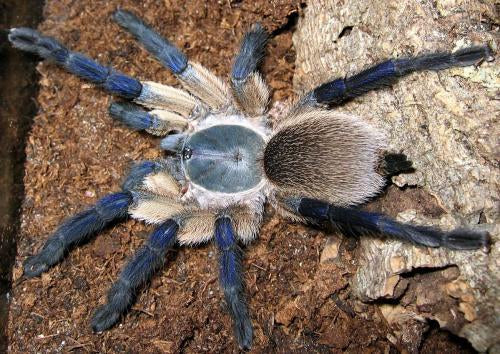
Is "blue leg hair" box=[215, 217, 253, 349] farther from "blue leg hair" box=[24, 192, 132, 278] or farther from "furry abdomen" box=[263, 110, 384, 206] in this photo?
"blue leg hair" box=[24, 192, 132, 278]

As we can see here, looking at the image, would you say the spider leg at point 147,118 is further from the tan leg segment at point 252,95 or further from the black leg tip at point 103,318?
the black leg tip at point 103,318

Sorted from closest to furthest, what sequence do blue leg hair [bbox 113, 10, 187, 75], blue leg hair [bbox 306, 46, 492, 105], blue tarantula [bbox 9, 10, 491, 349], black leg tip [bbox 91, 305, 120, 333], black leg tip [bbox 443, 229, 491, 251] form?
black leg tip [bbox 443, 229, 491, 251] < blue leg hair [bbox 306, 46, 492, 105] < blue tarantula [bbox 9, 10, 491, 349] < black leg tip [bbox 91, 305, 120, 333] < blue leg hair [bbox 113, 10, 187, 75]

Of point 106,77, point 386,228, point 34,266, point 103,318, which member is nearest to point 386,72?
point 386,228

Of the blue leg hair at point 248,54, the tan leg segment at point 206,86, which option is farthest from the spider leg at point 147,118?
→ the blue leg hair at point 248,54

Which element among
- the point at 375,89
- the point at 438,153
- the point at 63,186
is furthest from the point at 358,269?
the point at 63,186

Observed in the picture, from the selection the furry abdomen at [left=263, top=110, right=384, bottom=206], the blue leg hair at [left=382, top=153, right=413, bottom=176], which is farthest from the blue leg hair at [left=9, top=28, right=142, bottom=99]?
the blue leg hair at [left=382, top=153, right=413, bottom=176]

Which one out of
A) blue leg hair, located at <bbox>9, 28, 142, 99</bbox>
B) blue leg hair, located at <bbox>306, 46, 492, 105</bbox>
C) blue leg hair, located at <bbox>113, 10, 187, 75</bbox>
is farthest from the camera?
blue leg hair, located at <bbox>113, 10, 187, 75</bbox>
